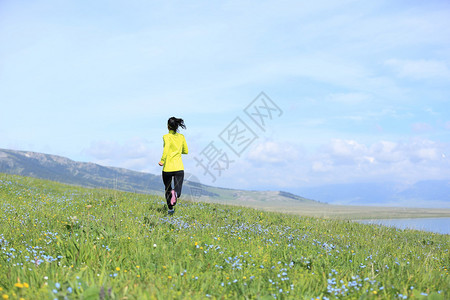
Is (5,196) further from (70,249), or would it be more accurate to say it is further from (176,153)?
(70,249)

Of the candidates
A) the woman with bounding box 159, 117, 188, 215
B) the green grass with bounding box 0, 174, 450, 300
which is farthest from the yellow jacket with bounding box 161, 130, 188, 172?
the green grass with bounding box 0, 174, 450, 300

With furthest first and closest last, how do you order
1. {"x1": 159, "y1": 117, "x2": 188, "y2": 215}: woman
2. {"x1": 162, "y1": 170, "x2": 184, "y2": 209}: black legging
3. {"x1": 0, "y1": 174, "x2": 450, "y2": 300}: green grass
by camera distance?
{"x1": 162, "y1": 170, "x2": 184, "y2": 209}: black legging
{"x1": 159, "y1": 117, "x2": 188, "y2": 215}: woman
{"x1": 0, "y1": 174, "x2": 450, "y2": 300}: green grass

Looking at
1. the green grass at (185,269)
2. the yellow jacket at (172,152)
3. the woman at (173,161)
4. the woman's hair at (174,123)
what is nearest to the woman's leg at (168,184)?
the woman at (173,161)

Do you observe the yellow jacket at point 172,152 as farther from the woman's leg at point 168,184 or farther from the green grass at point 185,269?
the green grass at point 185,269

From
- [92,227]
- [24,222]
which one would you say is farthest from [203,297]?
[24,222]

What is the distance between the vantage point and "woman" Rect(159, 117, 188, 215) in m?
11.1

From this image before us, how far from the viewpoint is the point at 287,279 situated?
16.4ft

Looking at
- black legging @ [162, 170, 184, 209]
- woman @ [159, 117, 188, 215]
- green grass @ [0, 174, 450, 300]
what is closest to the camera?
green grass @ [0, 174, 450, 300]

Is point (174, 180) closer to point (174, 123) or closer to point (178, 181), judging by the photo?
point (178, 181)

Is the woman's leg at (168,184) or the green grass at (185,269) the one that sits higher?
the woman's leg at (168,184)

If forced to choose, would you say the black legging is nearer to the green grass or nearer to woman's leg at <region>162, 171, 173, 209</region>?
woman's leg at <region>162, 171, 173, 209</region>

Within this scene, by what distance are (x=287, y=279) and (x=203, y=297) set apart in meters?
1.36

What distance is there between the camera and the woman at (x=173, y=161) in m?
11.1

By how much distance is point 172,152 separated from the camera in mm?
11172
